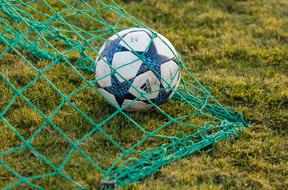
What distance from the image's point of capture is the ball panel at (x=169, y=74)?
3.44 meters

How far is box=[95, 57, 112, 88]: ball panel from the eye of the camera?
136 inches

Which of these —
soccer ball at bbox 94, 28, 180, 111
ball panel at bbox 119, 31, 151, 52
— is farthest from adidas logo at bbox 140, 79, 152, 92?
ball panel at bbox 119, 31, 151, 52

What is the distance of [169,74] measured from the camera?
347cm

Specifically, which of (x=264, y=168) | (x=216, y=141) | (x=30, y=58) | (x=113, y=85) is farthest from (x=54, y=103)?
(x=264, y=168)

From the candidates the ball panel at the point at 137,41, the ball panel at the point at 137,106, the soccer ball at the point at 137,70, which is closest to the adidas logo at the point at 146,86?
the soccer ball at the point at 137,70

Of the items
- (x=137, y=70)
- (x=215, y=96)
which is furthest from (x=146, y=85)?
(x=215, y=96)

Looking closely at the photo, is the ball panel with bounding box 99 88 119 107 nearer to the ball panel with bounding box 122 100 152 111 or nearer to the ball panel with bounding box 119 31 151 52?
the ball panel with bounding box 122 100 152 111

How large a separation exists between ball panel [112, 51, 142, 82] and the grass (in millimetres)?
347

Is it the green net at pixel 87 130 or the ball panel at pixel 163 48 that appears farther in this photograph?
the ball panel at pixel 163 48

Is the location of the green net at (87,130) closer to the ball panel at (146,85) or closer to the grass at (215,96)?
the grass at (215,96)

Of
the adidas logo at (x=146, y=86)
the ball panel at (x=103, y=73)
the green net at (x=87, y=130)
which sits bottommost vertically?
the green net at (x=87, y=130)

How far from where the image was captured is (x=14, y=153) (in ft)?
10.6

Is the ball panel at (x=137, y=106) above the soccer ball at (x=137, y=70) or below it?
below

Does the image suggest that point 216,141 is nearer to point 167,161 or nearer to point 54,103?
point 167,161
